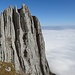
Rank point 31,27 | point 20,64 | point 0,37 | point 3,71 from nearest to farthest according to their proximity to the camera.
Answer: point 3,71 < point 0,37 < point 20,64 < point 31,27

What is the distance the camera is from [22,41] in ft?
322

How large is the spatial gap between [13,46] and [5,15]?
1440cm

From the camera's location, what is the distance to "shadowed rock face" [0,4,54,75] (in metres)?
92.5

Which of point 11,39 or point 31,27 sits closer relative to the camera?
point 11,39

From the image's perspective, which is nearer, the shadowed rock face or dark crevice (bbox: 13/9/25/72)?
the shadowed rock face

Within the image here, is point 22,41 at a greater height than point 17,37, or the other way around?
point 17,37

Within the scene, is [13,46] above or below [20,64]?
above

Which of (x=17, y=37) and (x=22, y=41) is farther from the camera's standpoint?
(x=22, y=41)

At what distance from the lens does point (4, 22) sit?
9269cm

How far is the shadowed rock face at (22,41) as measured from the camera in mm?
92500

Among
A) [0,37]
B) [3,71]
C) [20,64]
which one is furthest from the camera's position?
[20,64]

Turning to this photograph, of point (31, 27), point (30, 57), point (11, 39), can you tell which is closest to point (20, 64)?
point (30, 57)

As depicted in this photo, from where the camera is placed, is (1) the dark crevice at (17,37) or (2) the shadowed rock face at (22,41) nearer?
(2) the shadowed rock face at (22,41)

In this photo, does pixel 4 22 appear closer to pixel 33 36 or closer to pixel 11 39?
pixel 11 39
